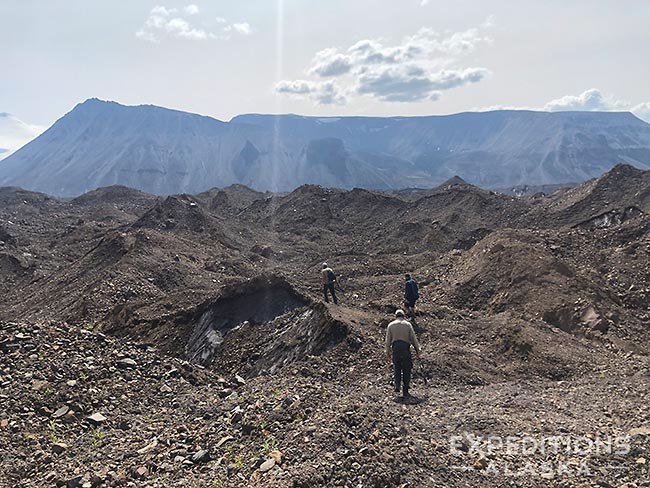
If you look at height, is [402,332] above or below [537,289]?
above

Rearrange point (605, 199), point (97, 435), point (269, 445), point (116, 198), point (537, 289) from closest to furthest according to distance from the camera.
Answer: point (269, 445) → point (97, 435) → point (537, 289) → point (605, 199) → point (116, 198)

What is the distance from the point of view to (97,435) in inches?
306

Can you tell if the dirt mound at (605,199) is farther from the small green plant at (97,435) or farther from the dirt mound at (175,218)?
the small green plant at (97,435)

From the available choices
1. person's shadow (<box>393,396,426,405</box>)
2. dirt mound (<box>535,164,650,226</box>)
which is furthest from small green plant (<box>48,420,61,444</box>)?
dirt mound (<box>535,164,650,226</box>)

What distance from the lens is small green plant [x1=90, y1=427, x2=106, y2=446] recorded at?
750 centimetres

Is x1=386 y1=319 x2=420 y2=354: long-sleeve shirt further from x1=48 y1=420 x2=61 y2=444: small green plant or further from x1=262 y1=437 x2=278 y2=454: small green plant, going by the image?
x1=48 y1=420 x2=61 y2=444: small green plant

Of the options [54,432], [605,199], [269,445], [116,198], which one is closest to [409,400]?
[269,445]

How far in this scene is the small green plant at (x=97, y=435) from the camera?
24.6 ft

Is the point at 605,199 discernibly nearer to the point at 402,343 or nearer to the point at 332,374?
the point at 332,374

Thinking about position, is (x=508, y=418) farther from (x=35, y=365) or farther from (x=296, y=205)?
(x=296, y=205)

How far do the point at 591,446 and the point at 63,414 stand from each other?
24.9ft

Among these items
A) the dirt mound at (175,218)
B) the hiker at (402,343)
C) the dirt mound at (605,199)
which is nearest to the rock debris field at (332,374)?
the hiker at (402,343)

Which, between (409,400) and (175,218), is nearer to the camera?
(409,400)

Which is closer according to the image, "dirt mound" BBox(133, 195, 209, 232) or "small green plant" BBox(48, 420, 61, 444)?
"small green plant" BBox(48, 420, 61, 444)
